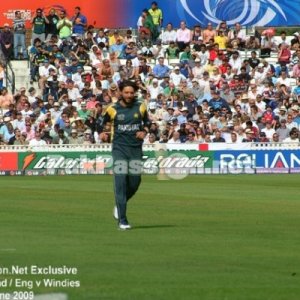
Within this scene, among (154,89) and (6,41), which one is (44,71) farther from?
(154,89)

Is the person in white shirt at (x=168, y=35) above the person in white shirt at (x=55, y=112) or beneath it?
above

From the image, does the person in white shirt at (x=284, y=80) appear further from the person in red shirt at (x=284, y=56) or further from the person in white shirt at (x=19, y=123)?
the person in white shirt at (x=19, y=123)

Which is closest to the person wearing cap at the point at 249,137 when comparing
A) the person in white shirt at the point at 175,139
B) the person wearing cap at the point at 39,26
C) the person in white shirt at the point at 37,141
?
the person in white shirt at the point at 175,139

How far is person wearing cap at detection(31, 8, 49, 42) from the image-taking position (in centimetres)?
3853

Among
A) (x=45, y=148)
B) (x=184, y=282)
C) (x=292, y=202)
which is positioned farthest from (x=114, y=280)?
(x=45, y=148)

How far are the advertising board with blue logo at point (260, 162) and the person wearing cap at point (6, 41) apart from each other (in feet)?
30.0

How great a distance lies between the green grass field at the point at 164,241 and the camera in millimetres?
11531

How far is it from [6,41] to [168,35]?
505 centimetres

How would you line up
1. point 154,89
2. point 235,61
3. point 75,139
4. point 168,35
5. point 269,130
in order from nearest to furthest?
point 75,139, point 269,130, point 154,89, point 235,61, point 168,35

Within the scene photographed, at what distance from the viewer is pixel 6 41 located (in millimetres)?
38000

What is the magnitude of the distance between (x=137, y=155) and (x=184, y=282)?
489 centimetres

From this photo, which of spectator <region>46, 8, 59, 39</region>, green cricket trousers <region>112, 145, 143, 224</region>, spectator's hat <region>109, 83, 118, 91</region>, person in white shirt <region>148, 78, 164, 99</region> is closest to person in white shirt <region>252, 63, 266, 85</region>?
person in white shirt <region>148, 78, 164, 99</region>

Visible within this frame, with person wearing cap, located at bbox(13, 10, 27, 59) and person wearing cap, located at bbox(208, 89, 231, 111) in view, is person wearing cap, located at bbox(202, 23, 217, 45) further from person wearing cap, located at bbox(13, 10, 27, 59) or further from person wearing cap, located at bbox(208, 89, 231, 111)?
person wearing cap, located at bbox(13, 10, 27, 59)

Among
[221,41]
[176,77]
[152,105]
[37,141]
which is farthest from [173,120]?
[221,41]
